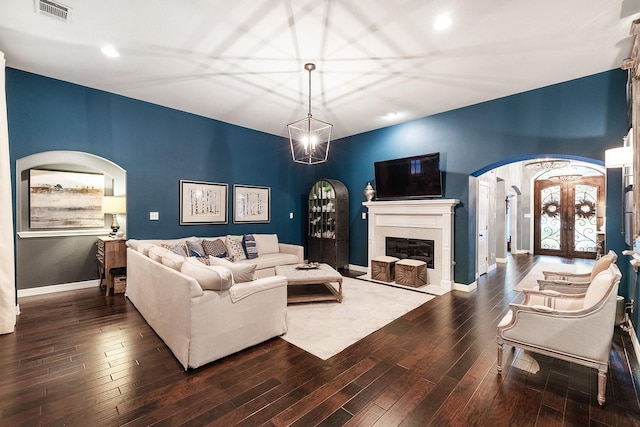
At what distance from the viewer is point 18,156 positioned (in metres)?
3.69

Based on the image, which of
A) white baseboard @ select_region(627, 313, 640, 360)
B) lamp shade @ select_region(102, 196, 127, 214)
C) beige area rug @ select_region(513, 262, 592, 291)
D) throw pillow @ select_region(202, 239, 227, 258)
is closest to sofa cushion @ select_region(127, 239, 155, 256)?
lamp shade @ select_region(102, 196, 127, 214)

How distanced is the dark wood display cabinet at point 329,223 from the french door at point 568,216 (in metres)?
7.27

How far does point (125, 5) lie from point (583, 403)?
4.78 m

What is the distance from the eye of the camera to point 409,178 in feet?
17.7

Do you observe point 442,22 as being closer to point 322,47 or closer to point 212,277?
point 322,47

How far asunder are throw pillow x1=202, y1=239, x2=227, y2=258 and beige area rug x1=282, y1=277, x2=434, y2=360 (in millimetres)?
1756

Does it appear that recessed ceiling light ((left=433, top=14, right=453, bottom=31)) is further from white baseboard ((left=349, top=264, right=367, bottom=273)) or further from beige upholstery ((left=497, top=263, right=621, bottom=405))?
white baseboard ((left=349, top=264, right=367, bottom=273))

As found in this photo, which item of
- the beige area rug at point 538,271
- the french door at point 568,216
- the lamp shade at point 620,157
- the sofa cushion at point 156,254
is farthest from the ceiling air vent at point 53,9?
the french door at point 568,216

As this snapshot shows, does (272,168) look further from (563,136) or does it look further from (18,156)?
(563,136)

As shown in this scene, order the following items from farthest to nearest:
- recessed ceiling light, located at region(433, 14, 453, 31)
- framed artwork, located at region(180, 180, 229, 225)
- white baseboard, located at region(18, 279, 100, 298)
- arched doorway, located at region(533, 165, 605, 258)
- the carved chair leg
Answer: arched doorway, located at region(533, 165, 605, 258) < framed artwork, located at region(180, 180, 229, 225) < white baseboard, located at region(18, 279, 100, 298) < recessed ceiling light, located at region(433, 14, 453, 31) < the carved chair leg

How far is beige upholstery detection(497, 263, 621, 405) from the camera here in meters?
1.97

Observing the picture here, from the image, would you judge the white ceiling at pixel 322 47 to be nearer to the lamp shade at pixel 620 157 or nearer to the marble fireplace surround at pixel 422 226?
the lamp shade at pixel 620 157

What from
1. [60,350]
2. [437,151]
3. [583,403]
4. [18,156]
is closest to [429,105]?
[437,151]

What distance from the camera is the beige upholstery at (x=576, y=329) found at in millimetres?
1971
